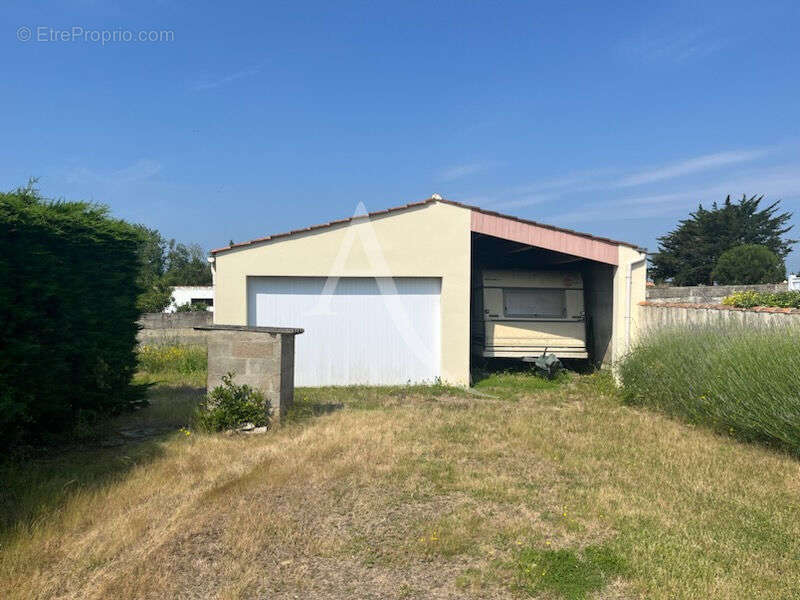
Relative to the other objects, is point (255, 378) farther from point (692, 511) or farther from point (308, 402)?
point (692, 511)

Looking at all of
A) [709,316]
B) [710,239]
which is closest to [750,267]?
[710,239]

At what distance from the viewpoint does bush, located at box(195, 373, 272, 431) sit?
7.75m

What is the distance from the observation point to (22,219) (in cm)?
602

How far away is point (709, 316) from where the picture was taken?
31.1 feet

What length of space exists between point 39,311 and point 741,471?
7857 millimetres

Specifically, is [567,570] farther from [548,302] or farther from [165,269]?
[165,269]

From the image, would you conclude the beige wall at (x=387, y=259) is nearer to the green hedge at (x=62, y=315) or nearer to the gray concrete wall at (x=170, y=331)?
the green hedge at (x=62, y=315)

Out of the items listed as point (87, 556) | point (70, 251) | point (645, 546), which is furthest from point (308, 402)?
point (645, 546)

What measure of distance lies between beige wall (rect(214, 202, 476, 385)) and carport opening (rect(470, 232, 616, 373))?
1.55 meters

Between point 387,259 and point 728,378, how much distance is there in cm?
657

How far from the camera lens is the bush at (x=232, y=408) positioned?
7.75 m

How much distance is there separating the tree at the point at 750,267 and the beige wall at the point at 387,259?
29.4 m

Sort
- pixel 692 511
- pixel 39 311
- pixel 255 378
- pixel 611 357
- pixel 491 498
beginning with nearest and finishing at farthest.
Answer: pixel 692 511, pixel 491 498, pixel 39 311, pixel 255 378, pixel 611 357

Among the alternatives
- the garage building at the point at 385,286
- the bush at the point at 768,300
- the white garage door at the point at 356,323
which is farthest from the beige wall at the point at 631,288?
the white garage door at the point at 356,323
